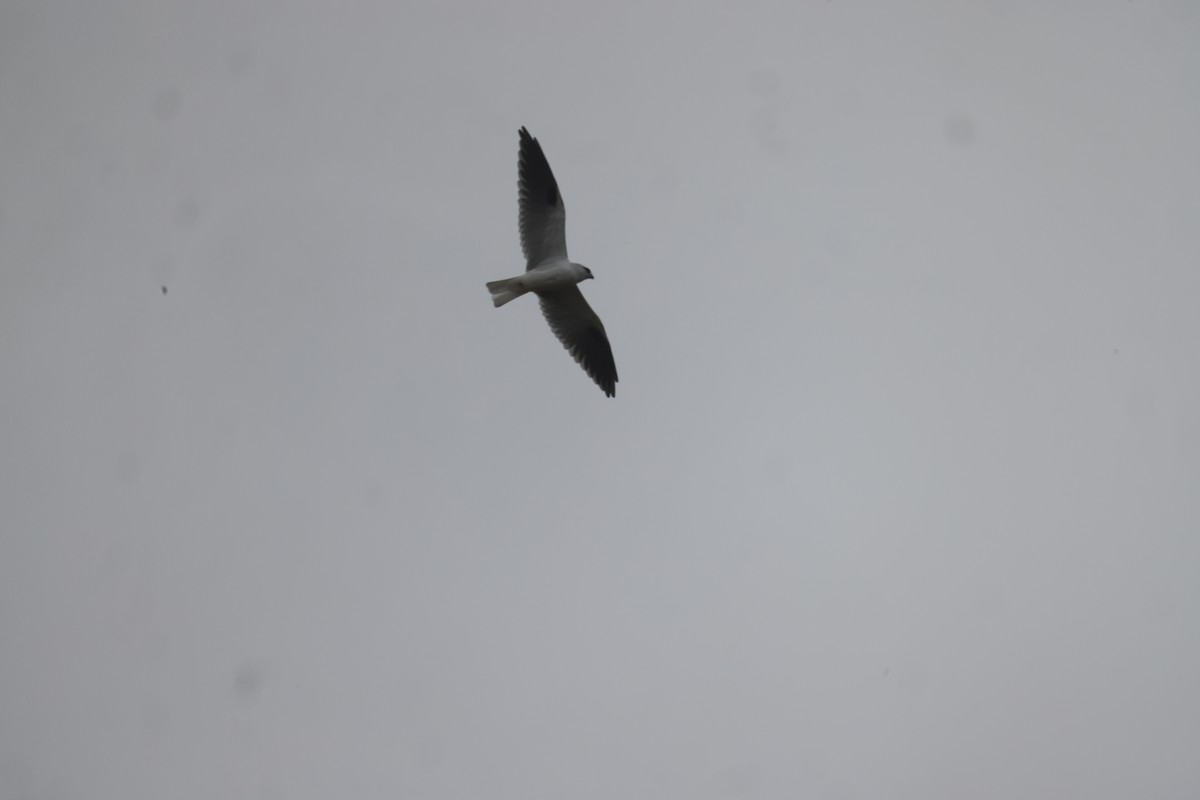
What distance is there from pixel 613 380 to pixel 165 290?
6888 mm

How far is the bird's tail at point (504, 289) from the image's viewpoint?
299 inches

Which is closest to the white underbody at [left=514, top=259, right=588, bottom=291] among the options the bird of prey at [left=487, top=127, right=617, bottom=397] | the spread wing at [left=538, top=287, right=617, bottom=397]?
the bird of prey at [left=487, top=127, right=617, bottom=397]

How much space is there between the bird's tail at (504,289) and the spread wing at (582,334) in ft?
1.76

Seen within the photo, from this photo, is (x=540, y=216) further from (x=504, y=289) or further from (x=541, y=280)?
(x=504, y=289)

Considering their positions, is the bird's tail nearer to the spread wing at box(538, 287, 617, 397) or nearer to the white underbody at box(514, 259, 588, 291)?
the white underbody at box(514, 259, 588, 291)

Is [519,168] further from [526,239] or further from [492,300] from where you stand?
[492,300]

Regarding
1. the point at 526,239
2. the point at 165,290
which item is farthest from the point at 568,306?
the point at 165,290

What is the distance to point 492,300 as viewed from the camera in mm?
7605

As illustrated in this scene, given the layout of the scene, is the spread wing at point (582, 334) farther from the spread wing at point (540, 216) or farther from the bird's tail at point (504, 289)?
the bird's tail at point (504, 289)

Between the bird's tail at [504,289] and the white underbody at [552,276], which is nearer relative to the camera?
the bird's tail at [504,289]

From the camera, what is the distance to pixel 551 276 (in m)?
7.77

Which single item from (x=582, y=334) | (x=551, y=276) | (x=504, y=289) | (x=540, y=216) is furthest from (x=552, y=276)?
(x=582, y=334)

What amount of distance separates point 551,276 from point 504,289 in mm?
343

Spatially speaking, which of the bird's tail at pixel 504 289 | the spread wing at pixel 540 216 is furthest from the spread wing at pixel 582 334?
the bird's tail at pixel 504 289
